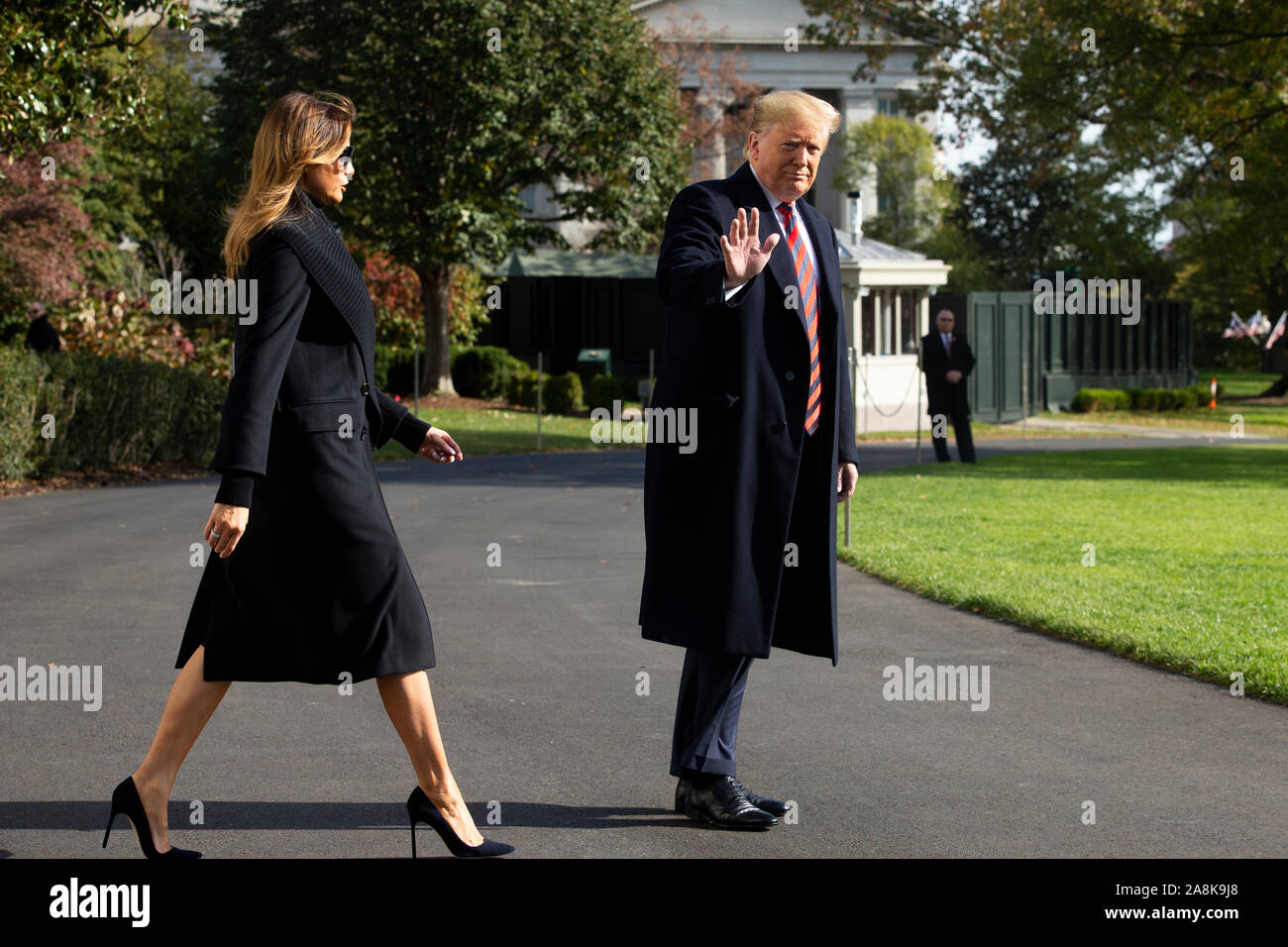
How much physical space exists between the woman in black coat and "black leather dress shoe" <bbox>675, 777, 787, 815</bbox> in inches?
29.9

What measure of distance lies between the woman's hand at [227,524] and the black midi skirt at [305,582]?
151 mm

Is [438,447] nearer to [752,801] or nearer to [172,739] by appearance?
[172,739]

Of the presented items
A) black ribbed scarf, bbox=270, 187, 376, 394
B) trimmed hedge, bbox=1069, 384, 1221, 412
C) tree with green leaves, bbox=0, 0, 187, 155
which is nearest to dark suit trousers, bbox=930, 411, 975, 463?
tree with green leaves, bbox=0, 0, 187, 155

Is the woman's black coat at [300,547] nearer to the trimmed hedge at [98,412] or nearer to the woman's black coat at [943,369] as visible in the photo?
the trimmed hedge at [98,412]

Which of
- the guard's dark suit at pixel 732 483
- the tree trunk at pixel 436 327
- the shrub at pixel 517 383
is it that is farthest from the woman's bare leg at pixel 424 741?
the shrub at pixel 517 383

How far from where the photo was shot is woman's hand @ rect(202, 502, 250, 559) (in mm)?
4141

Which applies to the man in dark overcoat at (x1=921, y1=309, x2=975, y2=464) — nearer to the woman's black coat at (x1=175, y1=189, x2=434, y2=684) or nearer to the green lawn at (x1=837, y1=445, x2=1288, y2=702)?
the green lawn at (x1=837, y1=445, x2=1288, y2=702)

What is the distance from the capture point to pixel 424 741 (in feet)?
14.7

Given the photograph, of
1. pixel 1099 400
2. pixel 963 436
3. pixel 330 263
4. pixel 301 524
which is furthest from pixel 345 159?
pixel 1099 400

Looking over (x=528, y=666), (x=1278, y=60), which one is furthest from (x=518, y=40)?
(x=528, y=666)

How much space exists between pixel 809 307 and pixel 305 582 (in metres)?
1.79

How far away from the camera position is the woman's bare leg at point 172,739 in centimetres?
447

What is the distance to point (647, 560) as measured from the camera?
5.05 metres
